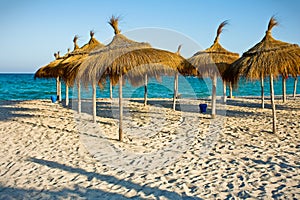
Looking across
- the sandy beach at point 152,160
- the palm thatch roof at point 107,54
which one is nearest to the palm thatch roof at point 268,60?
the sandy beach at point 152,160

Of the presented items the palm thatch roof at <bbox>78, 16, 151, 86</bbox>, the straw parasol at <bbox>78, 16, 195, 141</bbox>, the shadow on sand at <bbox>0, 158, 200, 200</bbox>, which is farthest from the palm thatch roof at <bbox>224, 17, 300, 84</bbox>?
the shadow on sand at <bbox>0, 158, 200, 200</bbox>

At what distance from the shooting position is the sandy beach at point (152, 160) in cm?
346

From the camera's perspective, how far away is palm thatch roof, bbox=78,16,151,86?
5246 mm

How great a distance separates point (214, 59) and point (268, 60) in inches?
86.1

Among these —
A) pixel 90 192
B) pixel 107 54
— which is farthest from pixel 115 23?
pixel 90 192

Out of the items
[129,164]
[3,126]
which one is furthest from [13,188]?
[3,126]

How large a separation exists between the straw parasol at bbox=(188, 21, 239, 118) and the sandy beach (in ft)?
4.32

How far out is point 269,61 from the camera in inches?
221

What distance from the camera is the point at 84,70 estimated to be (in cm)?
550

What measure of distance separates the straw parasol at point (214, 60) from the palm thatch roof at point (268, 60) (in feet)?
3.49

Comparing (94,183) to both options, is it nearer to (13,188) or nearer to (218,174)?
(13,188)

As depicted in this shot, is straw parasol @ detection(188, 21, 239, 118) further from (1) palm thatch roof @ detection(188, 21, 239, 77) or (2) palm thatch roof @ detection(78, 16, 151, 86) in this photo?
(2) palm thatch roof @ detection(78, 16, 151, 86)

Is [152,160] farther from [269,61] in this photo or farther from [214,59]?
[214,59]

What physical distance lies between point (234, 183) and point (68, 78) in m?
4.89
